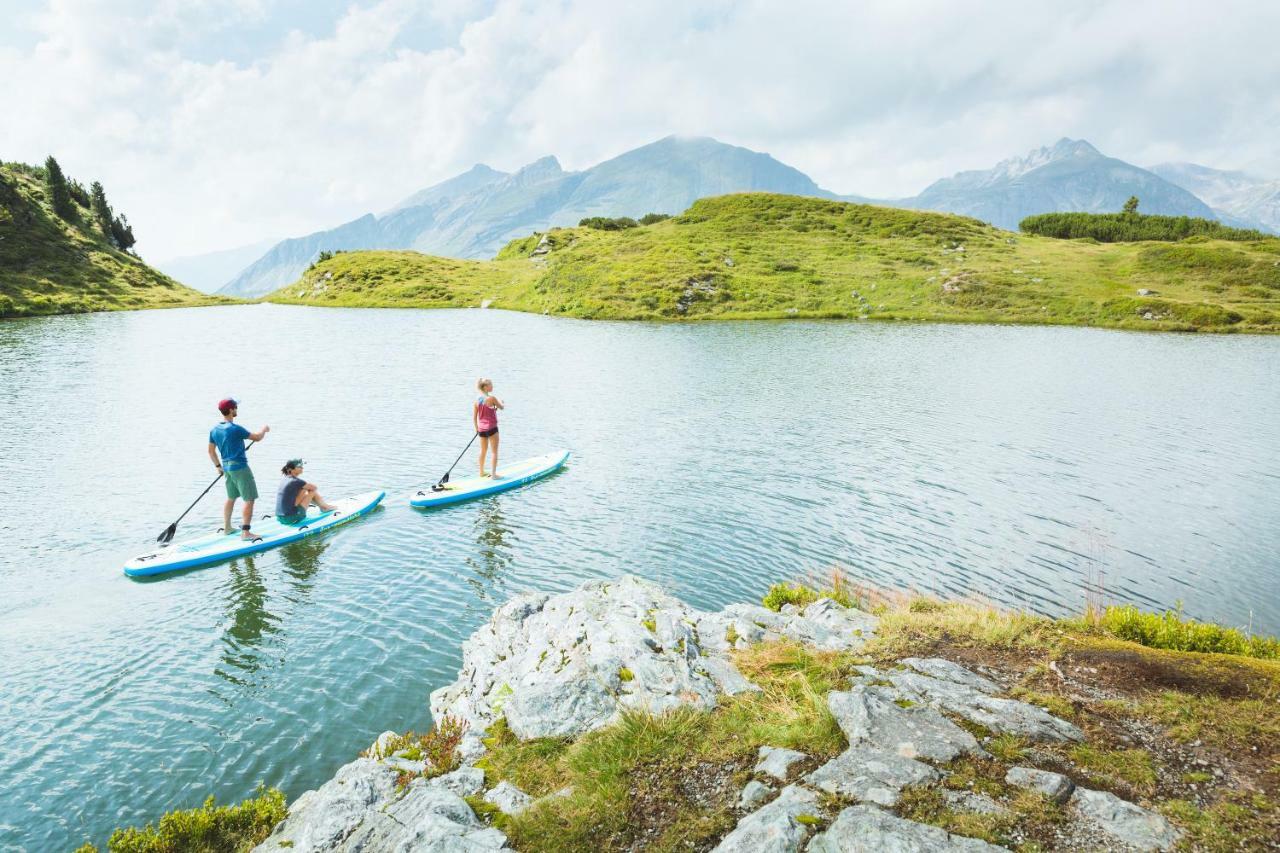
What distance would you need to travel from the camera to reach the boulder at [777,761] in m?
7.48

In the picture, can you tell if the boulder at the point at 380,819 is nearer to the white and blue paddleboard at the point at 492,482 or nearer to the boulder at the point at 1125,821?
the boulder at the point at 1125,821

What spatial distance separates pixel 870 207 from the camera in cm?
15112

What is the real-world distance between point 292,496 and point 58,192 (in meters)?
183

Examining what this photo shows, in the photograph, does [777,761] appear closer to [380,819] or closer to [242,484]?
[380,819]

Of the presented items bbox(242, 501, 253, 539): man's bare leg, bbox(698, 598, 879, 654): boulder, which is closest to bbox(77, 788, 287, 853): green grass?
bbox(698, 598, 879, 654): boulder

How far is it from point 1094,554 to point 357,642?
21.9 metres

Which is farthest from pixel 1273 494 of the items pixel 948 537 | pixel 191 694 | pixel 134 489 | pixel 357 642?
pixel 134 489

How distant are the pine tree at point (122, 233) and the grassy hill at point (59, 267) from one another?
26.9 ft

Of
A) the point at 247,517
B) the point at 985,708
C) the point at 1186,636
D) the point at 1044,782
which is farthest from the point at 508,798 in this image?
the point at 247,517

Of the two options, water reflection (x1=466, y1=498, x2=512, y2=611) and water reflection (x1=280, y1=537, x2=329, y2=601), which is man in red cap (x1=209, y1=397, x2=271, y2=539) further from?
water reflection (x1=466, y1=498, x2=512, y2=611)

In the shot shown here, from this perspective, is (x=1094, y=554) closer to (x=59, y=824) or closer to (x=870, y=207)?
(x=59, y=824)

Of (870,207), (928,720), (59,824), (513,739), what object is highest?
(870,207)

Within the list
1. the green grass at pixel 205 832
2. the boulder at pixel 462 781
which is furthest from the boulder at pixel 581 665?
the green grass at pixel 205 832

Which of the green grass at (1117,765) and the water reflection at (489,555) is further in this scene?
the water reflection at (489,555)
